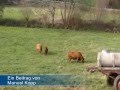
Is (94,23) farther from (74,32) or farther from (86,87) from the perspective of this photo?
(86,87)

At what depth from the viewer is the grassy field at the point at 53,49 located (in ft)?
49.8

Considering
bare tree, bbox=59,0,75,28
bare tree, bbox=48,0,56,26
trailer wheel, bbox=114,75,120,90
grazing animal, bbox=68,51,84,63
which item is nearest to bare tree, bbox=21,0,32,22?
bare tree, bbox=48,0,56,26

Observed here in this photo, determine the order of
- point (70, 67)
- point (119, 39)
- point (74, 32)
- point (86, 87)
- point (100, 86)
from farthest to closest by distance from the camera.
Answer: point (74, 32), point (119, 39), point (70, 67), point (100, 86), point (86, 87)

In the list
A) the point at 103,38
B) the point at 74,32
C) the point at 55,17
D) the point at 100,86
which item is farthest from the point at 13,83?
the point at 55,17

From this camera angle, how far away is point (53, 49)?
2067 centimetres

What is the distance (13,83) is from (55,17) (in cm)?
1924

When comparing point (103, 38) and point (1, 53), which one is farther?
point (103, 38)

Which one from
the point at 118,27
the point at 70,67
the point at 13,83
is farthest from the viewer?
the point at 118,27

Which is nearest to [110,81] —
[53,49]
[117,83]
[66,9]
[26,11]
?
[117,83]

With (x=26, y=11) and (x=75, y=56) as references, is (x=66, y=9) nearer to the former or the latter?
(x=26, y=11)

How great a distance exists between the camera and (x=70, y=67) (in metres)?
16.2

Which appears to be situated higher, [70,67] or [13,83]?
[13,83]
